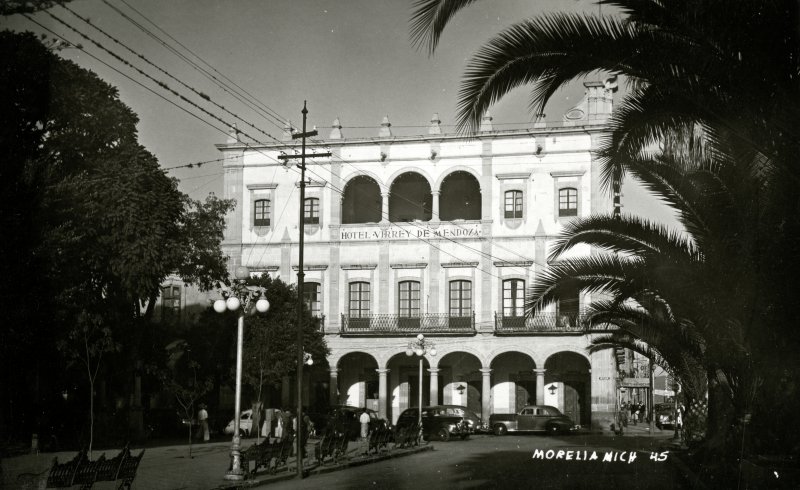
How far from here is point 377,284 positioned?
1702 inches

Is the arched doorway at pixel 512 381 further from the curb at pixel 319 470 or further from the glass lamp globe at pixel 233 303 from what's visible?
the glass lamp globe at pixel 233 303

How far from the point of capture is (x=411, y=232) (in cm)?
4316

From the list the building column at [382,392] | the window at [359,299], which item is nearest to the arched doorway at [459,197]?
the window at [359,299]

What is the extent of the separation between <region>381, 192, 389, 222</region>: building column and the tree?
14.1m

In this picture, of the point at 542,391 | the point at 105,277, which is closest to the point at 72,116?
the point at 105,277

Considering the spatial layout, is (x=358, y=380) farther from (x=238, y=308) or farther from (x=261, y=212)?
(x=238, y=308)

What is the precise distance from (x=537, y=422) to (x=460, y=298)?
726 centimetres

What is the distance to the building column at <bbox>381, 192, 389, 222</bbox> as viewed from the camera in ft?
143

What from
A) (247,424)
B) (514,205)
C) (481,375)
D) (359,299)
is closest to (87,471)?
(247,424)

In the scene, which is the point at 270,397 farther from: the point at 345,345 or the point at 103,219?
the point at 103,219

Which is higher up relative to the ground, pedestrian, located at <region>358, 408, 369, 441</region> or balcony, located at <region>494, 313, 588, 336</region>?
balcony, located at <region>494, 313, 588, 336</region>

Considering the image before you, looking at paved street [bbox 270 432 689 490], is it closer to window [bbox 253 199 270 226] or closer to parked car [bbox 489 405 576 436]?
parked car [bbox 489 405 576 436]

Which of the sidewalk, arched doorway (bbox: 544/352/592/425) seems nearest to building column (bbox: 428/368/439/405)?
arched doorway (bbox: 544/352/592/425)

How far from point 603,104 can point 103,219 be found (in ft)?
84.5
